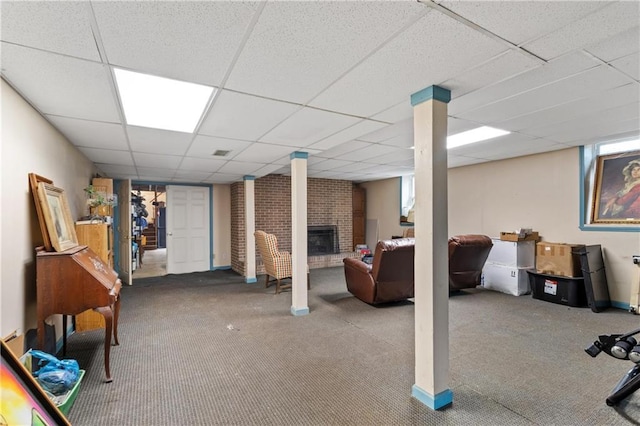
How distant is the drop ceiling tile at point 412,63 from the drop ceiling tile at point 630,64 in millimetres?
892

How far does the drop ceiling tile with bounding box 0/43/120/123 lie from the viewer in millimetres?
1621

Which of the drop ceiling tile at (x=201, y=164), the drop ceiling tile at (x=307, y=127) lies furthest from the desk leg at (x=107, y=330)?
the drop ceiling tile at (x=201, y=164)

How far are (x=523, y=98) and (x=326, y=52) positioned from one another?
5.92 ft

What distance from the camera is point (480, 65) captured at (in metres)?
1.75

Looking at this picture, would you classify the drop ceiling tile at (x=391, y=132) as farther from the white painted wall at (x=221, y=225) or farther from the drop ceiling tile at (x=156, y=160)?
the white painted wall at (x=221, y=225)

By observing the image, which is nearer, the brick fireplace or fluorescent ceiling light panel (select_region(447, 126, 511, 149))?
fluorescent ceiling light panel (select_region(447, 126, 511, 149))

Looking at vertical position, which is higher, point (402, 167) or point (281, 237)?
point (402, 167)

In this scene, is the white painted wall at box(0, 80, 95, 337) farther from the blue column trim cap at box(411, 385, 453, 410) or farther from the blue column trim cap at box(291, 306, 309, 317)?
the blue column trim cap at box(411, 385, 453, 410)

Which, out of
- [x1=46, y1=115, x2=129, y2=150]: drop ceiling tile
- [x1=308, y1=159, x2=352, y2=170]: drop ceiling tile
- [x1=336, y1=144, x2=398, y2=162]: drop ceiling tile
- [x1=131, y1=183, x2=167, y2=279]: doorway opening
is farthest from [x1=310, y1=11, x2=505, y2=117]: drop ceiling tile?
[x1=131, y1=183, x2=167, y2=279]: doorway opening

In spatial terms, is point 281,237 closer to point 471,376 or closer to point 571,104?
point 471,376

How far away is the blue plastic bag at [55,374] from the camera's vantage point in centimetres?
188

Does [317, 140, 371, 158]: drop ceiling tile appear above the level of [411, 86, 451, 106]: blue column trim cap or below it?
above

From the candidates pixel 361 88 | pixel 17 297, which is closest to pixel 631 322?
pixel 361 88

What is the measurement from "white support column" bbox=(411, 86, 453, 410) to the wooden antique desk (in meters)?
2.42
